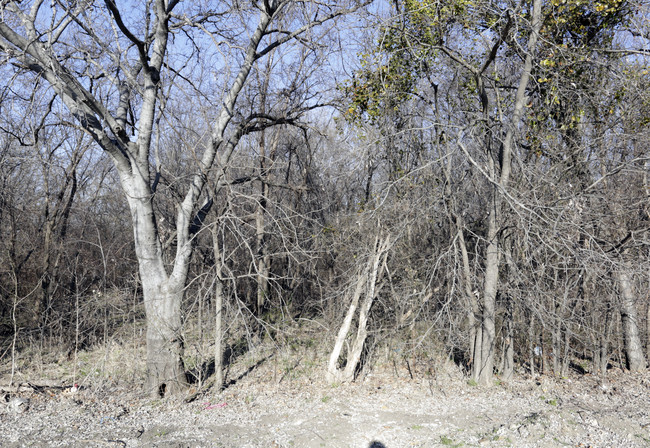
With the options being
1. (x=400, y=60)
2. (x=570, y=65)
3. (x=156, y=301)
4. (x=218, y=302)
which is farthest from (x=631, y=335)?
(x=156, y=301)

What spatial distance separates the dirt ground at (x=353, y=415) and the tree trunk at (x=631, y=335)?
13.1 inches

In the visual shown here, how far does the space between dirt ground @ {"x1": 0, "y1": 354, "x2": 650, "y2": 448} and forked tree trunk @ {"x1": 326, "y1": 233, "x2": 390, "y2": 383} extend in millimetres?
208

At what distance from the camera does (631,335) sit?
719cm

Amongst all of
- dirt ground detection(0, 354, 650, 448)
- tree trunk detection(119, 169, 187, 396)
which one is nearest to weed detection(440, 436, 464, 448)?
dirt ground detection(0, 354, 650, 448)

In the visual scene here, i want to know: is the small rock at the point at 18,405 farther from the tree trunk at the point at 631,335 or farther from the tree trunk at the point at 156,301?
the tree trunk at the point at 631,335

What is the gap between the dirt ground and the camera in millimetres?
4930

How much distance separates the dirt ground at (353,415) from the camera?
4930 millimetres

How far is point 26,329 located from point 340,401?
659 cm

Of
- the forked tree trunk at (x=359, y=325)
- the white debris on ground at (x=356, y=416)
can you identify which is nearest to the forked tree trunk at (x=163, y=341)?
the white debris on ground at (x=356, y=416)

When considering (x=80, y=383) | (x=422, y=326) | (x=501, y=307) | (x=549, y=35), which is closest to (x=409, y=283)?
(x=422, y=326)

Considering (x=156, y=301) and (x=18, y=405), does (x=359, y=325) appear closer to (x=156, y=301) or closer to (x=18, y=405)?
(x=156, y=301)

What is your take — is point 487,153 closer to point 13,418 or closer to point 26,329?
point 13,418

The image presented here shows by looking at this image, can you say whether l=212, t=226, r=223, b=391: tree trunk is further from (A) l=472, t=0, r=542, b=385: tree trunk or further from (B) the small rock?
(A) l=472, t=0, r=542, b=385: tree trunk

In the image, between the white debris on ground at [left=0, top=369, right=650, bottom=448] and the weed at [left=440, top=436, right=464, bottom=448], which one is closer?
the weed at [left=440, top=436, right=464, bottom=448]
